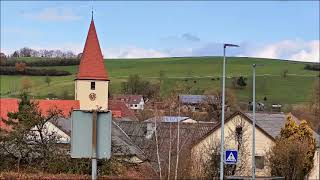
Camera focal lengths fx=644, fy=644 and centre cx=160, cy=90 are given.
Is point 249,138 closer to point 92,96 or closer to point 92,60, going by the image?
point 92,60

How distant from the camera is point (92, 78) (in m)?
82.9

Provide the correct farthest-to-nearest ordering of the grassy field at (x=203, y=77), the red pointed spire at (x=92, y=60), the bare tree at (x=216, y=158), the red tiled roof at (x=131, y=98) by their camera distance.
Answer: the red tiled roof at (x=131, y=98) → the grassy field at (x=203, y=77) → the red pointed spire at (x=92, y=60) → the bare tree at (x=216, y=158)

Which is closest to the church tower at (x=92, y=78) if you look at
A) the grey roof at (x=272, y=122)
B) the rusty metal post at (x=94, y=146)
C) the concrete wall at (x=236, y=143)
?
the grey roof at (x=272, y=122)

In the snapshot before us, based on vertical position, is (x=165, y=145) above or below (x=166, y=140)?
below

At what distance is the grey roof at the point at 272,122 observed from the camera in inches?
1875

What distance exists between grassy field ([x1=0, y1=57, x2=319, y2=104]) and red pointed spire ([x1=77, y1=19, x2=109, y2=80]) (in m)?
22.1

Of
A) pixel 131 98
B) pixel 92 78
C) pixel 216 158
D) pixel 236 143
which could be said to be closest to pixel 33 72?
pixel 131 98

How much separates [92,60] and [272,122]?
36005 mm

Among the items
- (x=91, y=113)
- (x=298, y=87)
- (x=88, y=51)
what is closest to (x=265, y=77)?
(x=298, y=87)

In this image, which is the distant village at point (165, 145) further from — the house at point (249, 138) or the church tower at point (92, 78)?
the church tower at point (92, 78)

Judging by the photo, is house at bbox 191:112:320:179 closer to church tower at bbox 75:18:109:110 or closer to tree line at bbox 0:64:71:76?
church tower at bbox 75:18:109:110

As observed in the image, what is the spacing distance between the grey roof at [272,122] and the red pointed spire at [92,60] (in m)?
34.0

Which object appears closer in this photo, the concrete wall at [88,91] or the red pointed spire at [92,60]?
the red pointed spire at [92,60]

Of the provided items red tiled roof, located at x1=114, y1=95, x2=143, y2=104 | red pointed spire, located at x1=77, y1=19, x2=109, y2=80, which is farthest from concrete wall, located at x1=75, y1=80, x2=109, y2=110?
red tiled roof, located at x1=114, y1=95, x2=143, y2=104
